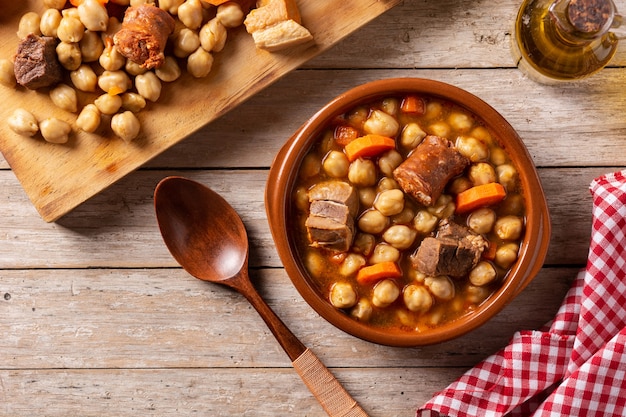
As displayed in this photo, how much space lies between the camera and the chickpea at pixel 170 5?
9.14ft

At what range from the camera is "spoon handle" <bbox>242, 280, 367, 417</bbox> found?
2.85 metres

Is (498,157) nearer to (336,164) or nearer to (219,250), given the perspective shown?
(336,164)

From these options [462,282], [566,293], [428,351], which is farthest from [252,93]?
[566,293]

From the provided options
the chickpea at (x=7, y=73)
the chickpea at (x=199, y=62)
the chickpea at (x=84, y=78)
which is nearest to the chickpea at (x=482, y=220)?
the chickpea at (x=199, y=62)

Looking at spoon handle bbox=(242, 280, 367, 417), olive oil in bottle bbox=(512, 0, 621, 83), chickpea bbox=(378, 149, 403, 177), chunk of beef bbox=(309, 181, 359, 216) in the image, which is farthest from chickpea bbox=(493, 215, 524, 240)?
spoon handle bbox=(242, 280, 367, 417)

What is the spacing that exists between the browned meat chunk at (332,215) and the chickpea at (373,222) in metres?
0.04

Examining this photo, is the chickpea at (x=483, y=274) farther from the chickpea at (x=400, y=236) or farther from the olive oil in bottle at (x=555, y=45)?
the olive oil in bottle at (x=555, y=45)

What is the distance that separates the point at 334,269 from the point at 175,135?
867mm

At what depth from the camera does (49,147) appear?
2.87m

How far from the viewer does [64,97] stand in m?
2.81

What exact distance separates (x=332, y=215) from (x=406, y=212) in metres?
0.33

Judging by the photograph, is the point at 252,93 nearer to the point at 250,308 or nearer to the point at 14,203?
the point at 250,308

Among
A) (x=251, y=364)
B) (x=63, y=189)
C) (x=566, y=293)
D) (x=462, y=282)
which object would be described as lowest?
(x=251, y=364)

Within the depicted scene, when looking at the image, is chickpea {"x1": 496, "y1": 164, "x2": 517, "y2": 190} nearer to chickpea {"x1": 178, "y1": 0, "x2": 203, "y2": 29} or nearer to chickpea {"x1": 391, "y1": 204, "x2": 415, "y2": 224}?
chickpea {"x1": 391, "y1": 204, "x2": 415, "y2": 224}
